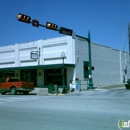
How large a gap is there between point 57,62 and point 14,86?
8713mm

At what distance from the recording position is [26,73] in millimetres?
36188

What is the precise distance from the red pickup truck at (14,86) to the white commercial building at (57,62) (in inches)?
203

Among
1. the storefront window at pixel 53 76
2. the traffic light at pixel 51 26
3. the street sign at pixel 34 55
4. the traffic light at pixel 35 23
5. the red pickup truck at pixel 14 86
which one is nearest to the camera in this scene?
the traffic light at pixel 35 23

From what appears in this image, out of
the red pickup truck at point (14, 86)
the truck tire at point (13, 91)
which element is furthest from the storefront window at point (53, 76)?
the truck tire at point (13, 91)

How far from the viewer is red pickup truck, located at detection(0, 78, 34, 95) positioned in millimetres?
24914

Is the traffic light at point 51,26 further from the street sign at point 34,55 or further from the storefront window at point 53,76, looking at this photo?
the street sign at point 34,55

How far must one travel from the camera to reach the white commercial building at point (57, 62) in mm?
31203

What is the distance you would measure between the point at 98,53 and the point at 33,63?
10.2 meters

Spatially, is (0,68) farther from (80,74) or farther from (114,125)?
(114,125)

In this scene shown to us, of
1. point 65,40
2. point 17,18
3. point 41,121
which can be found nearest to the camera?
point 41,121

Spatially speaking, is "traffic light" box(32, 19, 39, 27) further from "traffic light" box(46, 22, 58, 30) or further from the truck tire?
the truck tire

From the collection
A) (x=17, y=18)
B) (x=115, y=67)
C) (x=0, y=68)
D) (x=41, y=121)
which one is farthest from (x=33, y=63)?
(x=41, y=121)

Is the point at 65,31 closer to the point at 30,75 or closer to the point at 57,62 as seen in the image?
the point at 57,62

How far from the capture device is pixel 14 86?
25344mm
